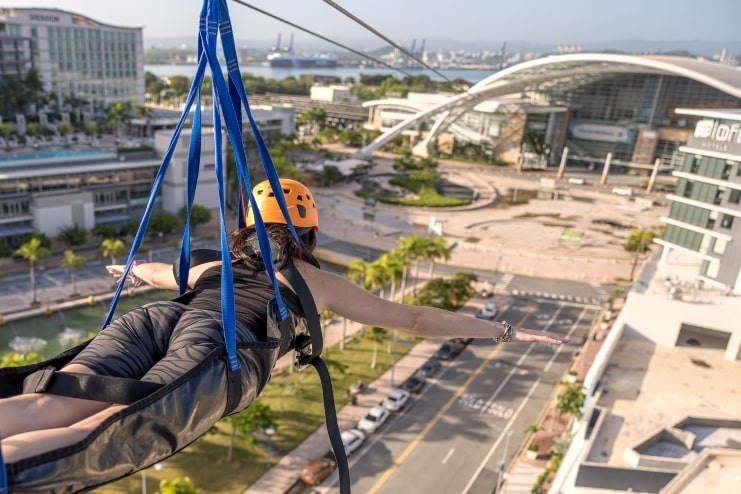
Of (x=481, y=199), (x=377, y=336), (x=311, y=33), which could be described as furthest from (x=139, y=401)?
(x=481, y=199)

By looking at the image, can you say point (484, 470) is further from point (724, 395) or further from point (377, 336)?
point (724, 395)

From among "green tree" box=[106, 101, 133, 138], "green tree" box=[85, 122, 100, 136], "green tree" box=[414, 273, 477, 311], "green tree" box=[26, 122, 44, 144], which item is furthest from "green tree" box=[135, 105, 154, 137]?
"green tree" box=[414, 273, 477, 311]

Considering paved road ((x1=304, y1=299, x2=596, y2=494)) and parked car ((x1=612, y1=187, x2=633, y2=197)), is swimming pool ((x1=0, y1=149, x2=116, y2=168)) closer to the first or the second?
paved road ((x1=304, y1=299, x2=596, y2=494))

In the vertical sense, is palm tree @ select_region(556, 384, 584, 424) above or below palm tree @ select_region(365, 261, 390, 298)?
below

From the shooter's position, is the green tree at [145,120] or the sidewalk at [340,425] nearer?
the sidewalk at [340,425]

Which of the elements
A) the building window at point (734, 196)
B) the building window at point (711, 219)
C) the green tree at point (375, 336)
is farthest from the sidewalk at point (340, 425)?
the building window at point (734, 196)

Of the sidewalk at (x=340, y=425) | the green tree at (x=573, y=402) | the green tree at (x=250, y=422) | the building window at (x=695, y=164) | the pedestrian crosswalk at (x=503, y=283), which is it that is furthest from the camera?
the pedestrian crosswalk at (x=503, y=283)

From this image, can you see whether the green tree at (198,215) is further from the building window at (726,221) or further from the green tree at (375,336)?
the building window at (726,221)
